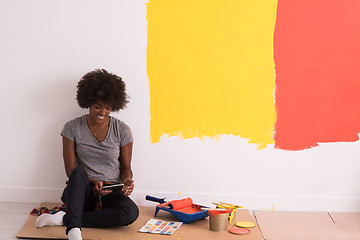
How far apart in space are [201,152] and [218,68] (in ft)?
1.65

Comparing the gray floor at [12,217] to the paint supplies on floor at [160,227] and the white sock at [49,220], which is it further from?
the paint supplies on floor at [160,227]

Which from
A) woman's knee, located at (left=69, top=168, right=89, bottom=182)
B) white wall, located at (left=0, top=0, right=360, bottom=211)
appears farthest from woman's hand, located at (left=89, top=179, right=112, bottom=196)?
white wall, located at (left=0, top=0, right=360, bottom=211)

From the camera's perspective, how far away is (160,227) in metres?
2.63

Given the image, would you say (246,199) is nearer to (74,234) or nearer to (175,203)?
(175,203)

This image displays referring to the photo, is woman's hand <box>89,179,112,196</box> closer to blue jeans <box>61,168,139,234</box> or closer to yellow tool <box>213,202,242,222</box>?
blue jeans <box>61,168,139,234</box>

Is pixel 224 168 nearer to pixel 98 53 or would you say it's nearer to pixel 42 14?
pixel 98 53

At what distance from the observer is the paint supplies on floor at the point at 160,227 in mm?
2570

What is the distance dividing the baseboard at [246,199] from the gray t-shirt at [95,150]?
0.35 meters

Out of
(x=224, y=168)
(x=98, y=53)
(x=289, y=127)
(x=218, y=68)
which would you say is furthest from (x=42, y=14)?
(x=289, y=127)

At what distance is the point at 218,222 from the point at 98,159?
733mm

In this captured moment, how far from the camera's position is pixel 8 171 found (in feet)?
10.1

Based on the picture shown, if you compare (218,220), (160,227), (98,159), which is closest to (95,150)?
(98,159)

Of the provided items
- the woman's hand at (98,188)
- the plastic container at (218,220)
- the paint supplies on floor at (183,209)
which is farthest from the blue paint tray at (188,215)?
the woman's hand at (98,188)

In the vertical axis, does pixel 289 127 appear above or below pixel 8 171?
above
